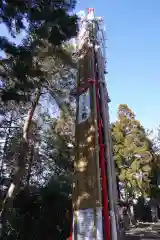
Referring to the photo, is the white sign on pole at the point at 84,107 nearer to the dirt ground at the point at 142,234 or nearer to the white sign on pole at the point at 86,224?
the white sign on pole at the point at 86,224

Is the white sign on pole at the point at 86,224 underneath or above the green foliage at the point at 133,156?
underneath

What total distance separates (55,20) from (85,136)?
279 centimetres

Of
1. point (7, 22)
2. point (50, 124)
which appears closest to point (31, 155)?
point (50, 124)

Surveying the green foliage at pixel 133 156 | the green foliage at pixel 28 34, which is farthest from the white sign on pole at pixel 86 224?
the green foliage at pixel 133 156

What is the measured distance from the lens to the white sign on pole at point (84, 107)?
612cm

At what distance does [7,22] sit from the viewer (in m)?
5.25

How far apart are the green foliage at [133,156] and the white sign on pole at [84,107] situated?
1090 cm

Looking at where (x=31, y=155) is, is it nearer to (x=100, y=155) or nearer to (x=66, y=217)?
(x=66, y=217)

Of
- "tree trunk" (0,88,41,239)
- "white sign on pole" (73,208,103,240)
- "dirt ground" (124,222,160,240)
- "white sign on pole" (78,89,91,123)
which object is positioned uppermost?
"white sign on pole" (78,89,91,123)

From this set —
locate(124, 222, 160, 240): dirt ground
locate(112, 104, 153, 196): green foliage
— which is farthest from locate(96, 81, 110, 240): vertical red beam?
locate(112, 104, 153, 196): green foliage

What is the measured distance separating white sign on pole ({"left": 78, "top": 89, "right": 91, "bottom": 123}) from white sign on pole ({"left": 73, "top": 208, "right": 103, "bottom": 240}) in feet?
7.52

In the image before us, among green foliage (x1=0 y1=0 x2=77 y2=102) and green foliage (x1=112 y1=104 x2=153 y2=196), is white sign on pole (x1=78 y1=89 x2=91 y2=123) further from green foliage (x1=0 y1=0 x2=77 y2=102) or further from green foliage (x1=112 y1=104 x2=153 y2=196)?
green foliage (x1=112 y1=104 x2=153 y2=196)

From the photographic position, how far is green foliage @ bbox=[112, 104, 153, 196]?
16.1m

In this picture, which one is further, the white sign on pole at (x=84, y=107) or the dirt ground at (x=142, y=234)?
the dirt ground at (x=142, y=234)
